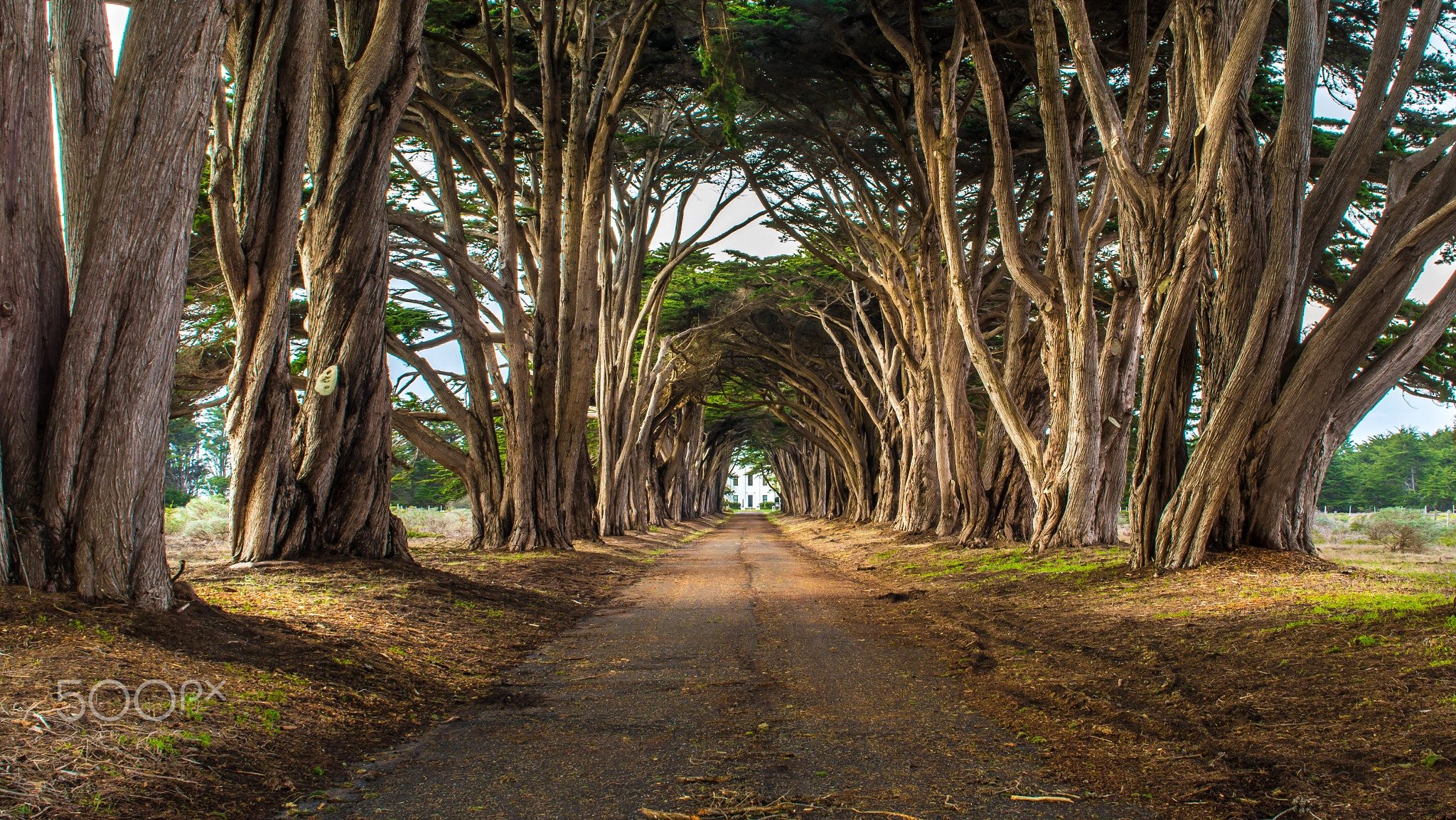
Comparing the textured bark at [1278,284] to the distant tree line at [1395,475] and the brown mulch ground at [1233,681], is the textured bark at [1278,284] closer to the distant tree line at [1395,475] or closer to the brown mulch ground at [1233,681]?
the brown mulch ground at [1233,681]

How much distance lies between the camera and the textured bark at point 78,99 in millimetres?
4738

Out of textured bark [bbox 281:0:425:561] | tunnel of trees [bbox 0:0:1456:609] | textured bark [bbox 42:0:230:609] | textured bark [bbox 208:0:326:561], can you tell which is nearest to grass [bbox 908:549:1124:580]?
tunnel of trees [bbox 0:0:1456:609]

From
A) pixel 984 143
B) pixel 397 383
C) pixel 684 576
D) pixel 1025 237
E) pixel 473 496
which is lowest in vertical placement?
pixel 684 576

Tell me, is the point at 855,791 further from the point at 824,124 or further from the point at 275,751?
the point at 824,124

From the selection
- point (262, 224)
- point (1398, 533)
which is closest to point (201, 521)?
point (262, 224)

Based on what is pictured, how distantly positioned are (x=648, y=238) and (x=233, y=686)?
685 inches

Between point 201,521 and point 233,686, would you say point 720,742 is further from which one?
point 201,521

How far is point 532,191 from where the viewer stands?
56.0ft

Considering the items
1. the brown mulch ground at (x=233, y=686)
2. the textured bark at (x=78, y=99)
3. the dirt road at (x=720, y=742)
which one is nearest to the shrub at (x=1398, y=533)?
the dirt road at (x=720, y=742)

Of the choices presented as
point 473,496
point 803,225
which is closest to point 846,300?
point 803,225

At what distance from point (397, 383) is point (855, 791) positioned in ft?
42.5

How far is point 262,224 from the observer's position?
747 cm

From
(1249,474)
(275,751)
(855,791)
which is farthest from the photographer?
Answer: (1249,474)

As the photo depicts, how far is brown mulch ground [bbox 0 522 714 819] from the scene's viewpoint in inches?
119
